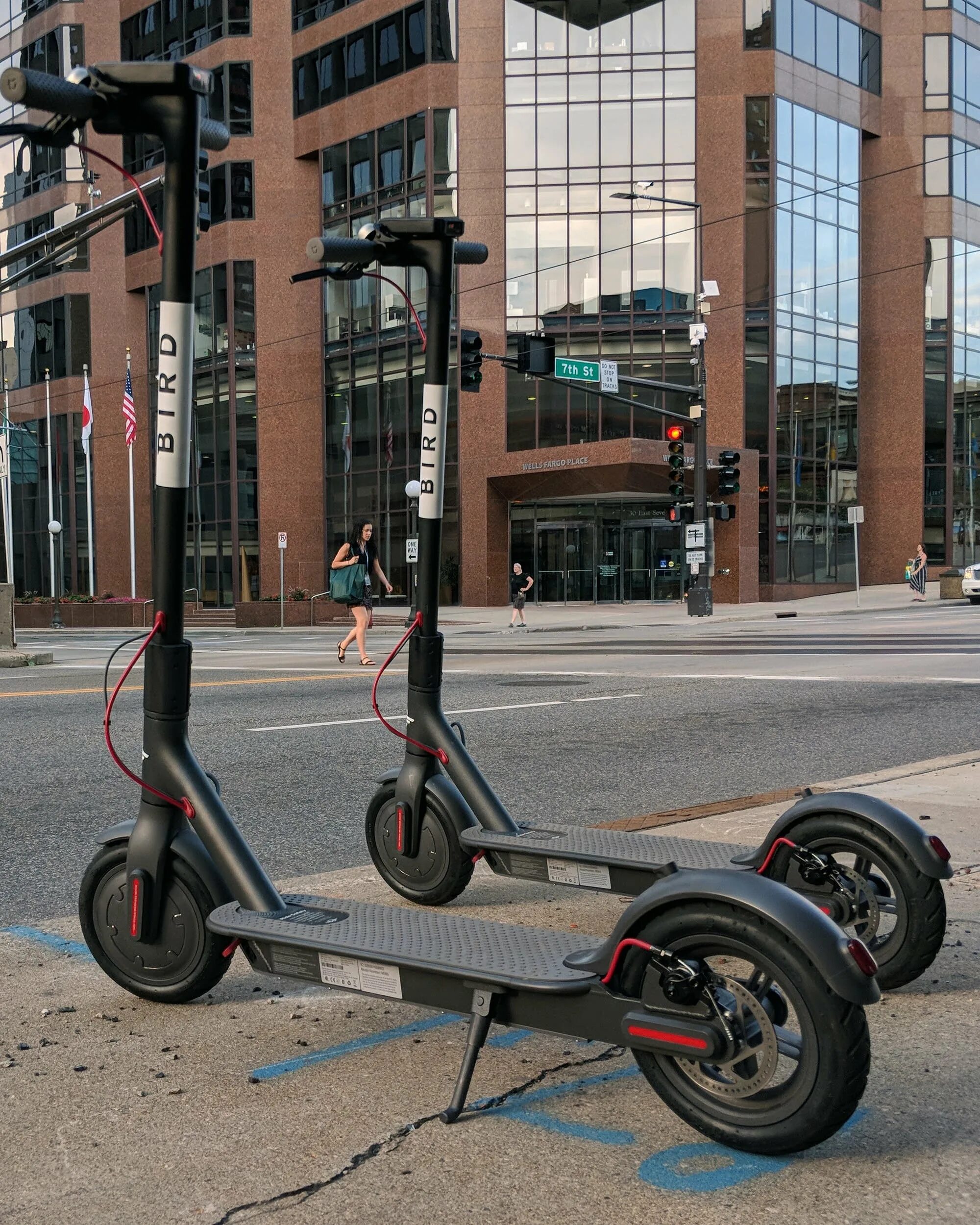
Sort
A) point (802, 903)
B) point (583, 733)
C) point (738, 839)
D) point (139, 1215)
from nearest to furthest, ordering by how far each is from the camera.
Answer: point (139, 1215) → point (802, 903) → point (738, 839) → point (583, 733)

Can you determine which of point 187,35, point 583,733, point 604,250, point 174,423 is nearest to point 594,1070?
point 174,423

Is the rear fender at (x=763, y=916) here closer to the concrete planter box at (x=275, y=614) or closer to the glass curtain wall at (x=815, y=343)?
the concrete planter box at (x=275, y=614)

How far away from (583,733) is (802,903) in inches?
282

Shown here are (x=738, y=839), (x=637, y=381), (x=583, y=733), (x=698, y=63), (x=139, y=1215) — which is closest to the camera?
(x=139, y=1215)

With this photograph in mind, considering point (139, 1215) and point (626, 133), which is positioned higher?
point (626, 133)

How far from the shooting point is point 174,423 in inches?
142

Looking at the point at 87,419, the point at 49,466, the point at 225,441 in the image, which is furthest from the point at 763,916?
the point at 49,466

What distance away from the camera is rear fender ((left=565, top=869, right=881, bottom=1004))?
2508mm

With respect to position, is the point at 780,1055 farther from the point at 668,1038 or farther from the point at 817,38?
the point at 817,38

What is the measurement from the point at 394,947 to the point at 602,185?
42959 mm

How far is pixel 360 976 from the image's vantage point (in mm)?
3049

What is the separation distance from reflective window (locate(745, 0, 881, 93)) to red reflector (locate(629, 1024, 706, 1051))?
45.2 metres

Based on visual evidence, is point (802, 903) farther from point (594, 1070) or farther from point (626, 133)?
point (626, 133)

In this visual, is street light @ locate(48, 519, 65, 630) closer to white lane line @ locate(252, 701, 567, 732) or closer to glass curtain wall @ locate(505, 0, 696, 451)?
glass curtain wall @ locate(505, 0, 696, 451)
